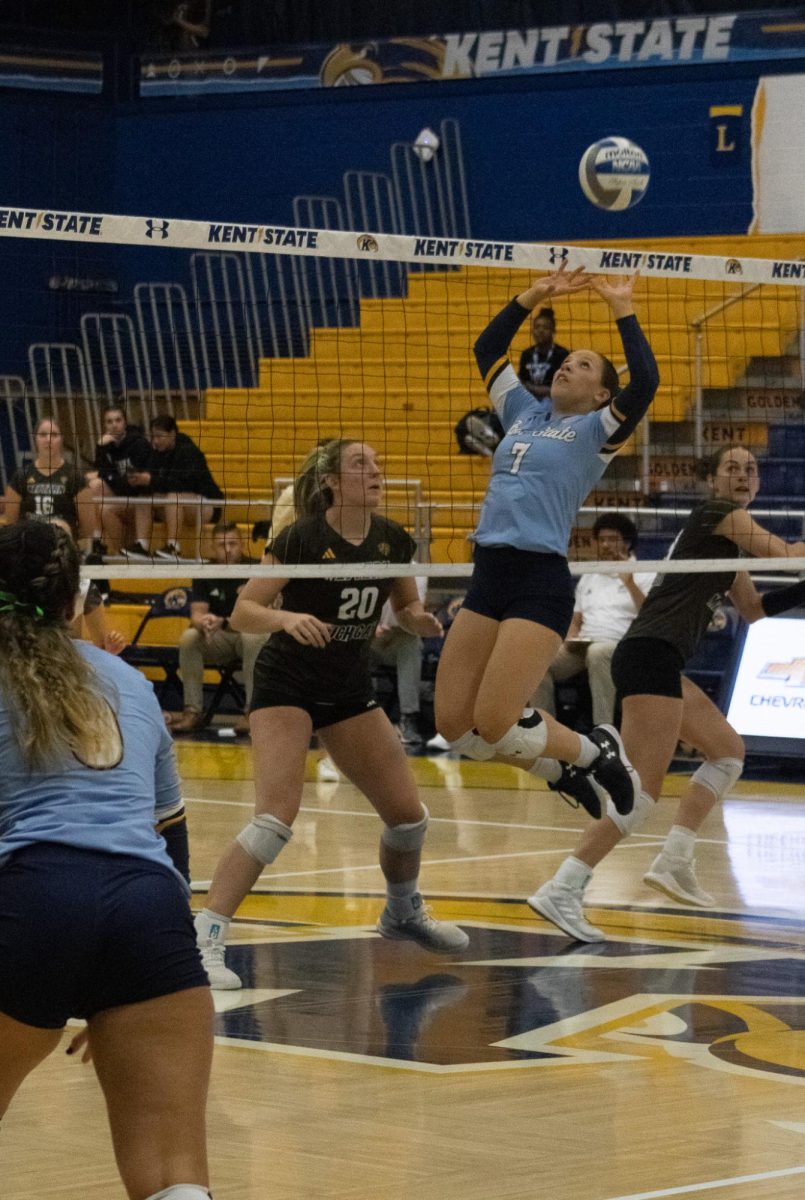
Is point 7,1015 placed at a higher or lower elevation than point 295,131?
lower

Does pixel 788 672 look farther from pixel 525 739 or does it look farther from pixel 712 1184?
pixel 712 1184

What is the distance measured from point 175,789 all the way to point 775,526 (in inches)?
515

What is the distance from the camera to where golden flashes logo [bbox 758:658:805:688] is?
13.9 m

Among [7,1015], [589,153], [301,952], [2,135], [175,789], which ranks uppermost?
[2,135]

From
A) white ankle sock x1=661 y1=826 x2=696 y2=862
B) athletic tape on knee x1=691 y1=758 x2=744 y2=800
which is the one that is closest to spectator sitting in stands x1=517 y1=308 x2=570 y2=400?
athletic tape on knee x1=691 y1=758 x2=744 y2=800

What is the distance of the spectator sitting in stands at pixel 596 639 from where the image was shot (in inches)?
571

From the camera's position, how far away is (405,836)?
742cm

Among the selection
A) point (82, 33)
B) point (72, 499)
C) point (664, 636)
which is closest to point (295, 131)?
point (82, 33)

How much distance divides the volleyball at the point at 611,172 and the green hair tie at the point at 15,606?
9699 millimetres

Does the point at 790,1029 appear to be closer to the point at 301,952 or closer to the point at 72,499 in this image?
the point at 301,952

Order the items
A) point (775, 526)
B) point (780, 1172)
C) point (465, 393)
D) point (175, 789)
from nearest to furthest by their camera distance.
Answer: point (175, 789) → point (780, 1172) → point (775, 526) → point (465, 393)

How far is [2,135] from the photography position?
23.2 m

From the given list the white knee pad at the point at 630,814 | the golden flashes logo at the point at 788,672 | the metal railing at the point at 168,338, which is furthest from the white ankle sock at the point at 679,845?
the metal railing at the point at 168,338

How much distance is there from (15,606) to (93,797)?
0.38 meters
